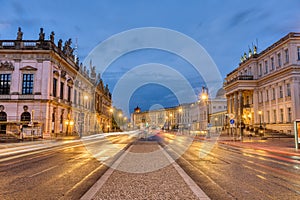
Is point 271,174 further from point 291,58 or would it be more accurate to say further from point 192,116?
point 192,116

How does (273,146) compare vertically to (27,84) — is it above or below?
below

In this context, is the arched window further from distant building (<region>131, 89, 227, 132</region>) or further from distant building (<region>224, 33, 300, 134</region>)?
distant building (<region>224, 33, 300, 134</region>)

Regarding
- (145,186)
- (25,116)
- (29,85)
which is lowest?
(145,186)

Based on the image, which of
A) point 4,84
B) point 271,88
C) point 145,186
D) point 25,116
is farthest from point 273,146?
point 4,84

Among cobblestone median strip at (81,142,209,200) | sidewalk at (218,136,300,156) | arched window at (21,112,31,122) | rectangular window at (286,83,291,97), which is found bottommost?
sidewalk at (218,136,300,156)

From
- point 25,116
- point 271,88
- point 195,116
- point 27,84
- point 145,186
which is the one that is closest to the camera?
point 145,186

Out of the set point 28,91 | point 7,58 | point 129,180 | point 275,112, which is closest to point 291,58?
point 275,112

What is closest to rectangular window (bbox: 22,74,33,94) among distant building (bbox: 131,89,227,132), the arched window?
the arched window

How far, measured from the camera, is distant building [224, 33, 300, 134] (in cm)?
4094

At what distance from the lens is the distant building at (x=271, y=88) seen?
40.9 m

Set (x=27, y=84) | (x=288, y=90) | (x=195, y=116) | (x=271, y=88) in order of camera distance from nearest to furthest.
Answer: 1. (x=288, y=90)
2. (x=27, y=84)
3. (x=271, y=88)
4. (x=195, y=116)

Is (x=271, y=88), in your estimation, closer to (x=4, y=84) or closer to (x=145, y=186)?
(x=145, y=186)

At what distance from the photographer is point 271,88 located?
4838cm

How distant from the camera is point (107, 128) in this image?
9725cm
